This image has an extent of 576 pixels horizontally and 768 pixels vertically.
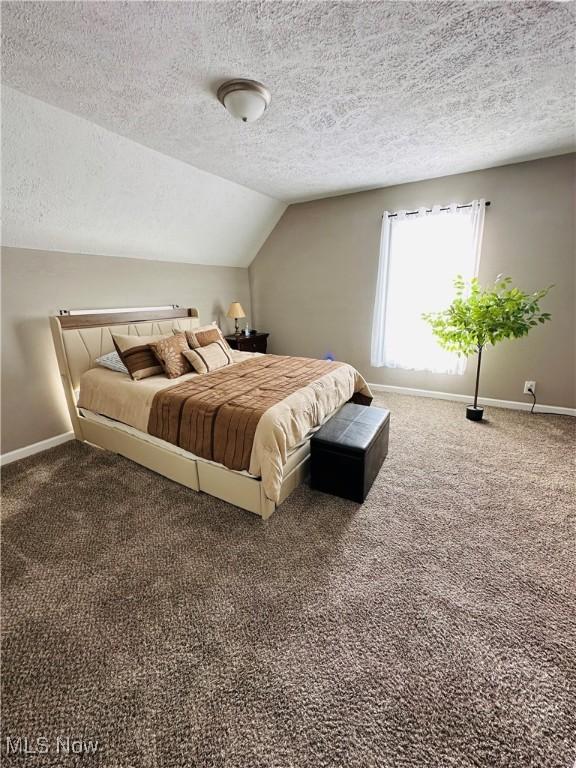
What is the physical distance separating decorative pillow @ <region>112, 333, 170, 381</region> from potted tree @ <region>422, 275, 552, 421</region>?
2.84m

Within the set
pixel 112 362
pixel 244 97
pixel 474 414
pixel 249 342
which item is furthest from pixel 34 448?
pixel 474 414

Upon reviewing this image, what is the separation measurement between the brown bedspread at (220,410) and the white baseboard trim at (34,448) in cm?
130

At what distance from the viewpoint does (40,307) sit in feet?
8.65

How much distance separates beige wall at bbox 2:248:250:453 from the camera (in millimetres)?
2494

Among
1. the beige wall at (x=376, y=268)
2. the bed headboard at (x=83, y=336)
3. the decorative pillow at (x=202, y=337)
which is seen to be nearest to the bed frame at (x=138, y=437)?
the bed headboard at (x=83, y=336)

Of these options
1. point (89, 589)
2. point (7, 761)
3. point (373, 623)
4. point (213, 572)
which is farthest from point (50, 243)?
point (373, 623)

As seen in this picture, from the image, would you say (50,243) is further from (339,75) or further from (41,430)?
(339,75)

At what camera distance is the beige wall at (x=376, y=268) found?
301 cm

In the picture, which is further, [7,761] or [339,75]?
[339,75]

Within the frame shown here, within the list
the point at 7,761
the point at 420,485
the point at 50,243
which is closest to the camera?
the point at 7,761

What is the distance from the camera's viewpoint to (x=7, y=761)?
92cm

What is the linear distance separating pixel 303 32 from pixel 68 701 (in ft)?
9.36

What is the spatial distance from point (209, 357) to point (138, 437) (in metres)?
0.96

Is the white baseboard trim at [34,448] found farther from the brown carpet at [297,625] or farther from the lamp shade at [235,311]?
the lamp shade at [235,311]
